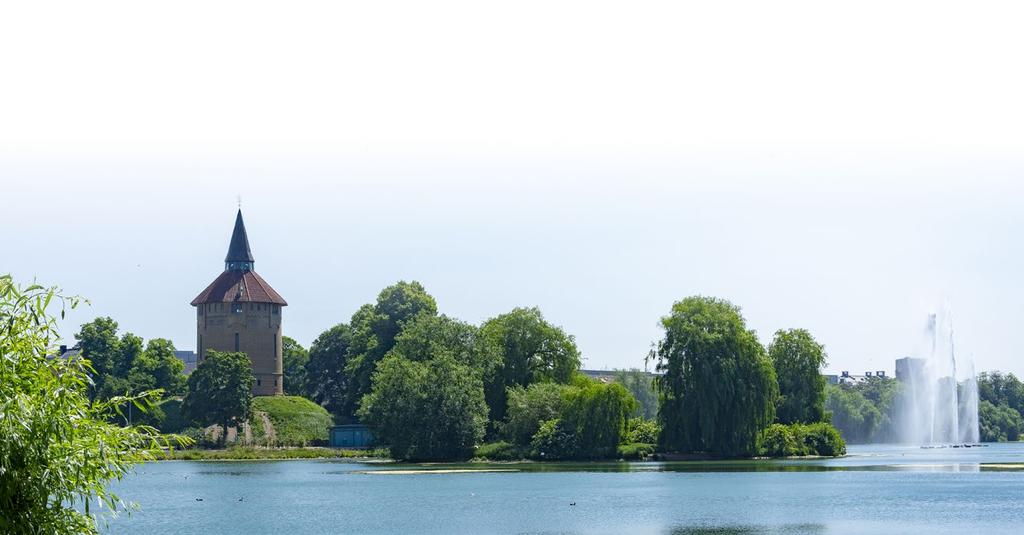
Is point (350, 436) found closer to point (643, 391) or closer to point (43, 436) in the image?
point (643, 391)

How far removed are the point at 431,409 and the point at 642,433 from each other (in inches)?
455

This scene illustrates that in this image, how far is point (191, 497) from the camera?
1981 inches

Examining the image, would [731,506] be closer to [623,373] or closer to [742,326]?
[742,326]

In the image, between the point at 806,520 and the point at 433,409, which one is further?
the point at 433,409

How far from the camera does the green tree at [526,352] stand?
264 ft

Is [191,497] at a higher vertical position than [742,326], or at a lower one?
lower

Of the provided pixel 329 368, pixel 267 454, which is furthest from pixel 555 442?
pixel 329 368

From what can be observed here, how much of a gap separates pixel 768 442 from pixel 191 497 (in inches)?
1334

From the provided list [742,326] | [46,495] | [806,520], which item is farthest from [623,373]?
[46,495]

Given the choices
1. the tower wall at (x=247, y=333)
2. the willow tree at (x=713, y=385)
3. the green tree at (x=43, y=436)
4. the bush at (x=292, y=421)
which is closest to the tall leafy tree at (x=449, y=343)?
the willow tree at (x=713, y=385)

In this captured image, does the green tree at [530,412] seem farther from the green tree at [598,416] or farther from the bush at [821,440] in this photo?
the bush at [821,440]

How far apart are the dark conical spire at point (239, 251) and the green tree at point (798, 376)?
4650cm

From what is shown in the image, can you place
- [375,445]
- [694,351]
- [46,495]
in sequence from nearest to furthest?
[46,495] → [694,351] → [375,445]

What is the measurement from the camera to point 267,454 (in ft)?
285
